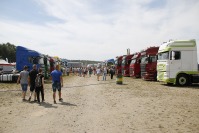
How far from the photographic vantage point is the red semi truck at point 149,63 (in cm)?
2542

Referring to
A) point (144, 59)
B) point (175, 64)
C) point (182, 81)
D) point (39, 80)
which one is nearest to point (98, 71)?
point (144, 59)

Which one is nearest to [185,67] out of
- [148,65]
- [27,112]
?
[148,65]

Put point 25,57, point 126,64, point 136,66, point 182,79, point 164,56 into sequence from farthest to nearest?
point 126,64 → point 136,66 → point 25,57 → point 164,56 → point 182,79

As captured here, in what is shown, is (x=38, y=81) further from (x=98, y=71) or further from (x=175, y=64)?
(x=98, y=71)

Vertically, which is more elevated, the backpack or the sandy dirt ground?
the backpack

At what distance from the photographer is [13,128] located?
670cm

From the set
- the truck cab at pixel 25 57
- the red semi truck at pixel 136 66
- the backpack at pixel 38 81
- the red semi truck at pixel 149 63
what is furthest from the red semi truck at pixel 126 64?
the backpack at pixel 38 81

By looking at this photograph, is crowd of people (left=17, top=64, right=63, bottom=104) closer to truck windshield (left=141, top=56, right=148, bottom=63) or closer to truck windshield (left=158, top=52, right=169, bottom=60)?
truck windshield (left=158, top=52, right=169, bottom=60)

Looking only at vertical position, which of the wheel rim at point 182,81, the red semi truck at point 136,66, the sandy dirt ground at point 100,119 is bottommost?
the sandy dirt ground at point 100,119

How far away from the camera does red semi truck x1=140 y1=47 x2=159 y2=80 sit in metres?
25.4

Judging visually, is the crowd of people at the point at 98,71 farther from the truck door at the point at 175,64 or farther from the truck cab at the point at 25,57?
the truck door at the point at 175,64

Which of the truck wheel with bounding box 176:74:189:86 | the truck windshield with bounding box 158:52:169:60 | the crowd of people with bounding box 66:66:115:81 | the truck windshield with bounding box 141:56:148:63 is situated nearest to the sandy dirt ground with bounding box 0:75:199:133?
the truck wheel with bounding box 176:74:189:86

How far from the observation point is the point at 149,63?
85.2 ft

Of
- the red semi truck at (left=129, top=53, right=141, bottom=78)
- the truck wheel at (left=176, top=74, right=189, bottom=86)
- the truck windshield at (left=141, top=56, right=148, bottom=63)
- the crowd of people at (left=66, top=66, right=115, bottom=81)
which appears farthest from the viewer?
the red semi truck at (left=129, top=53, right=141, bottom=78)
